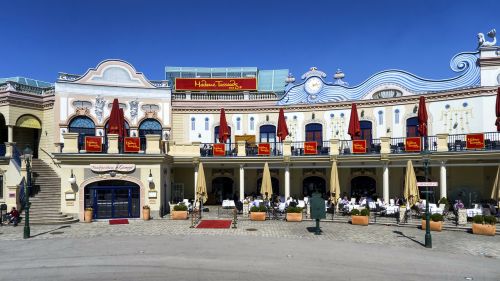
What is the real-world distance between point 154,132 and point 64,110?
22.1 ft

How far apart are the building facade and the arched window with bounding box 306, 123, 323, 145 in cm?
8

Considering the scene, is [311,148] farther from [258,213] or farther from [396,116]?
[396,116]

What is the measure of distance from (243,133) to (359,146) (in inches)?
387

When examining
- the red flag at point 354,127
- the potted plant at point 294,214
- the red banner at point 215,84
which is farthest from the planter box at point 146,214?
the red flag at point 354,127

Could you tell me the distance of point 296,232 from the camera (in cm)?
1961

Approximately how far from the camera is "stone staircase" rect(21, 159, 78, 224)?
22.8 metres

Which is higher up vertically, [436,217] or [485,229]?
[436,217]

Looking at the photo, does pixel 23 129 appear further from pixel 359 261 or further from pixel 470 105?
pixel 470 105

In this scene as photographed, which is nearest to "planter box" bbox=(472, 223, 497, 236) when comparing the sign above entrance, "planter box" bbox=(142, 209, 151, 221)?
"planter box" bbox=(142, 209, 151, 221)

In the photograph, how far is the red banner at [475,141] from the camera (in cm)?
2306

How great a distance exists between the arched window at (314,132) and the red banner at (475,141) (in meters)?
10.5

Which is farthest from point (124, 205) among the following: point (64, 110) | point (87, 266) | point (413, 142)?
point (413, 142)

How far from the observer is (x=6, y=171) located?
26031mm

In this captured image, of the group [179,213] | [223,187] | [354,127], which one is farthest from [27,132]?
[354,127]
